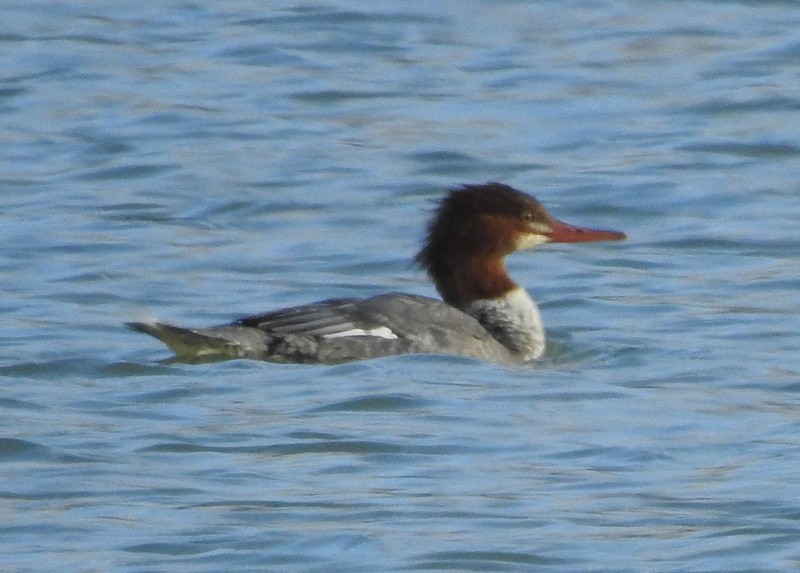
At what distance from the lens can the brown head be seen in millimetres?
11234

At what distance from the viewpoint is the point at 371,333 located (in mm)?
10195

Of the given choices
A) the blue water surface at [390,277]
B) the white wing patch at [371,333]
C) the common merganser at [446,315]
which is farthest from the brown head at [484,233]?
the white wing patch at [371,333]

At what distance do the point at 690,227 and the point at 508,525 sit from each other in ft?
19.3

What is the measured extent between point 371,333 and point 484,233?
125 centimetres

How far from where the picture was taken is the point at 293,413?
9.12 m

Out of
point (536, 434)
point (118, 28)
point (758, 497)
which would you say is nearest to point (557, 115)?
point (118, 28)

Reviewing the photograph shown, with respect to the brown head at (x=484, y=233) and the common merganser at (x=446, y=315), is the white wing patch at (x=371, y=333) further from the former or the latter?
the brown head at (x=484, y=233)

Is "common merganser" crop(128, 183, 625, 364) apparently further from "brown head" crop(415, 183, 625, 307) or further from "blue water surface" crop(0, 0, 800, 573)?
"blue water surface" crop(0, 0, 800, 573)

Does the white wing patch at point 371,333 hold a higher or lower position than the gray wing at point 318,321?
→ lower

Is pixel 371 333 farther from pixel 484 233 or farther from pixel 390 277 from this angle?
pixel 390 277

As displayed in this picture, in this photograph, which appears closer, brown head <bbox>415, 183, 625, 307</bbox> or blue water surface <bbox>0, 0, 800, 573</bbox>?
blue water surface <bbox>0, 0, 800, 573</bbox>

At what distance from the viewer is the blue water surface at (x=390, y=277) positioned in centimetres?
753

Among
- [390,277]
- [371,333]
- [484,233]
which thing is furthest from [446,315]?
[390,277]

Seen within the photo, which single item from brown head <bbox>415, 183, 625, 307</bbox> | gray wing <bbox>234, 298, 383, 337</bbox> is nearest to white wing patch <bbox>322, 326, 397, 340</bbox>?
gray wing <bbox>234, 298, 383, 337</bbox>
